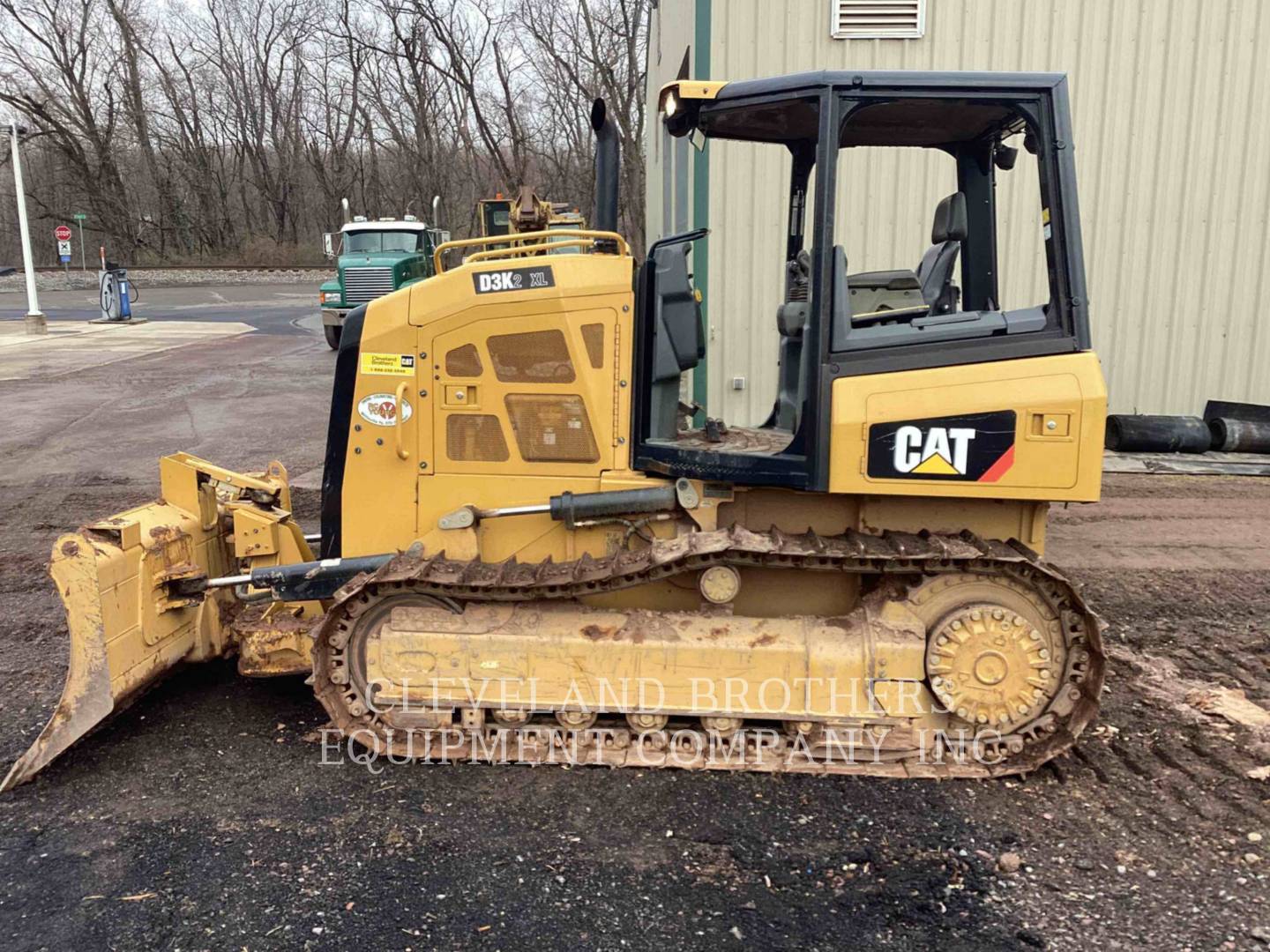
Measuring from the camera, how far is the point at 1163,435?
979cm

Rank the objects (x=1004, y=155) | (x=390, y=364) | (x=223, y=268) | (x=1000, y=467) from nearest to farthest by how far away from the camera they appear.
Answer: (x=1000, y=467) → (x=390, y=364) → (x=1004, y=155) → (x=223, y=268)

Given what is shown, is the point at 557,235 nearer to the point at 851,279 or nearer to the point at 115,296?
the point at 851,279

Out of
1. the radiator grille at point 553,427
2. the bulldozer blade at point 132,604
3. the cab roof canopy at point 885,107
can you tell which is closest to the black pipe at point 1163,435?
the cab roof canopy at point 885,107

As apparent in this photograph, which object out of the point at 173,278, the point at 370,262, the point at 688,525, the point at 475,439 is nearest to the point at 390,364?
the point at 475,439

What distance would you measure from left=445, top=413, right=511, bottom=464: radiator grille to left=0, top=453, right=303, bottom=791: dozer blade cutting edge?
41.2 inches

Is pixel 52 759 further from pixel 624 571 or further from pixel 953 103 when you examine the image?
pixel 953 103

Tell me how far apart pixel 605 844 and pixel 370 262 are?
18.7 meters

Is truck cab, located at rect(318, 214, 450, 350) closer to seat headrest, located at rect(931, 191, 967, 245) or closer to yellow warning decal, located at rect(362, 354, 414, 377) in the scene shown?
yellow warning decal, located at rect(362, 354, 414, 377)

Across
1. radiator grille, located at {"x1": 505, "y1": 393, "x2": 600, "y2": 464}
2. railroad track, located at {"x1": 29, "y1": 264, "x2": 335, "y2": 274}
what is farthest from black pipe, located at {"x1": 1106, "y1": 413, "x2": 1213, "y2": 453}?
railroad track, located at {"x1": 29, "y1": 264, "x2": 335, "y2": 274}

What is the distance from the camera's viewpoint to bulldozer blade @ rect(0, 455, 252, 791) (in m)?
3.92

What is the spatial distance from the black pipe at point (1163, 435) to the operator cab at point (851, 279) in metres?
6.14

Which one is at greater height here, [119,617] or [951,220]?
[951,220]

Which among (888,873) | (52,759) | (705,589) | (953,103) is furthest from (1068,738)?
(52,759)

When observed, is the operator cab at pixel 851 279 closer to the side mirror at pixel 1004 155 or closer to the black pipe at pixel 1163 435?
the side mirror at pixel 1004 155
